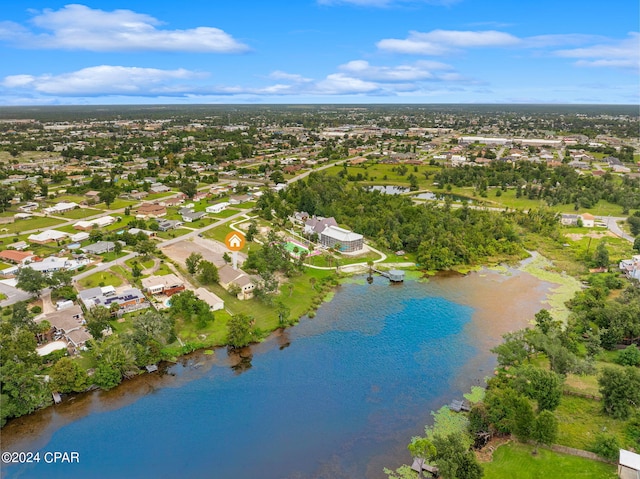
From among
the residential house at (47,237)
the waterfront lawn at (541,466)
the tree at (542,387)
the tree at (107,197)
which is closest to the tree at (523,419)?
the waterfront lawn at (541,466)

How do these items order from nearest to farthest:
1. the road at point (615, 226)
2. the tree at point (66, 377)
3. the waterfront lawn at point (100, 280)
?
1. the tree at point (66, 377)
2. the waterfront lawn at point (100, 280)
3. the road at point (615, 226)

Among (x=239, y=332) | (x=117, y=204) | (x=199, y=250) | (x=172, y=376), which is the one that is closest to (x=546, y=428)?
(x=239, y=332)

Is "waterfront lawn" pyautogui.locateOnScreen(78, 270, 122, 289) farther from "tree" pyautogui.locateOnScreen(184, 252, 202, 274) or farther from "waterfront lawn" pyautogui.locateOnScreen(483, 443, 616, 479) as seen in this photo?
"waterfront lawn" pyautogui.locateOnScreen(483, 443, 616, 479)

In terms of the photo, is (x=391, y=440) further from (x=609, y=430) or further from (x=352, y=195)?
(x=352, y=195)

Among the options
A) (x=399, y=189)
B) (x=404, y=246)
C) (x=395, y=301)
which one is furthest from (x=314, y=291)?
(x=399, y=189)

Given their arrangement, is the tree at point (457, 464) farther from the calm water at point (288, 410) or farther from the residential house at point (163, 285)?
the residential house at point (163, 285)

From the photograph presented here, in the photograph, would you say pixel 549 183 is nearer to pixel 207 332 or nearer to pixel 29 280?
pixel 207 332
